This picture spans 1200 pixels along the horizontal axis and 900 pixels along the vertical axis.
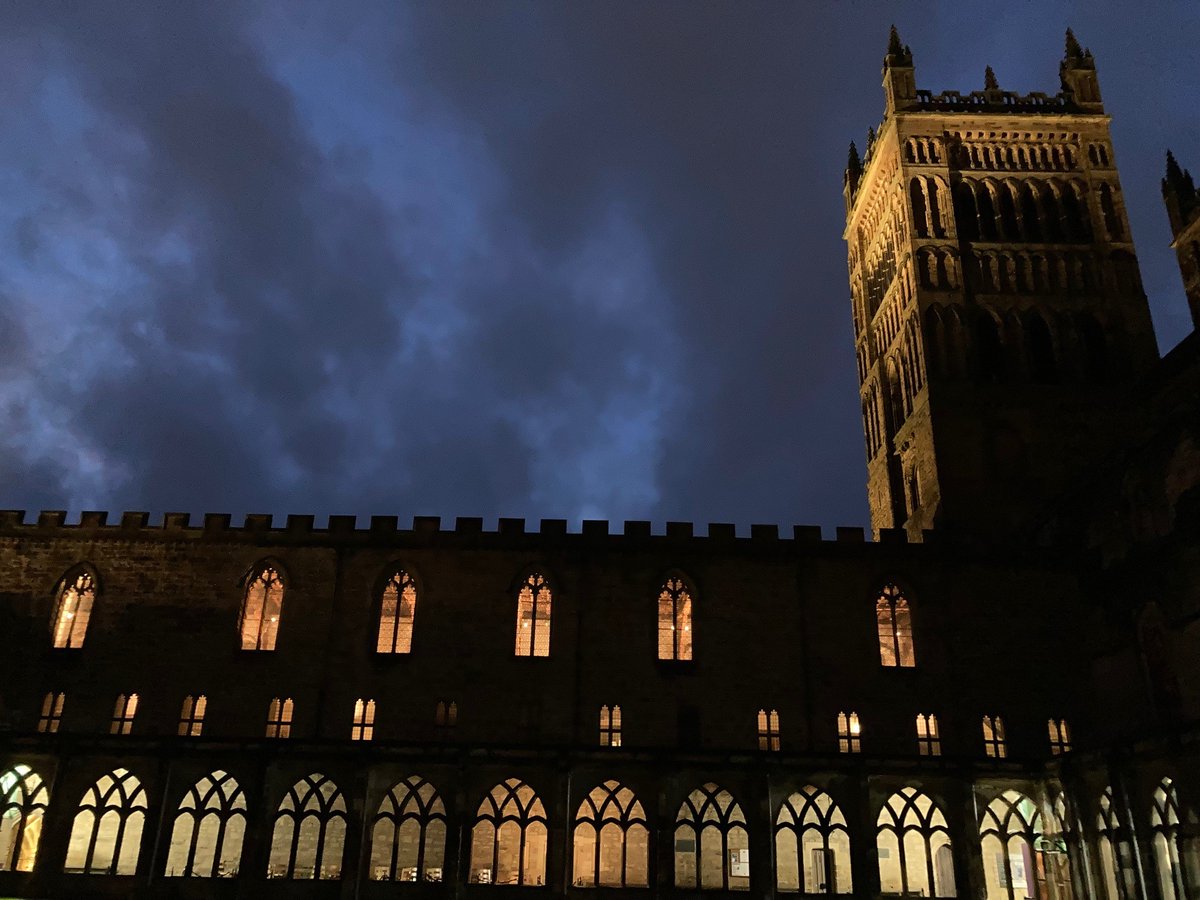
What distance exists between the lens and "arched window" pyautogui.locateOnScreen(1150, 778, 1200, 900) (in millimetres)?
23047

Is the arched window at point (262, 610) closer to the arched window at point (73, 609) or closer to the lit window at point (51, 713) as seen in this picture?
the arched window at point (73, 609)

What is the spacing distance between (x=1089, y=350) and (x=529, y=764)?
3383 centimetres

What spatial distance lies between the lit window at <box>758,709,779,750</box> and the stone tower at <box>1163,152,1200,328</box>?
92.7 feet

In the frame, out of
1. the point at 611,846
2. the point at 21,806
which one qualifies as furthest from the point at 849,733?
the point at 21,806

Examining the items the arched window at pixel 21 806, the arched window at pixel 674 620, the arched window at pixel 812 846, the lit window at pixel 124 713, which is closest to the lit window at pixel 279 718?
the lit window at pixel 124 713

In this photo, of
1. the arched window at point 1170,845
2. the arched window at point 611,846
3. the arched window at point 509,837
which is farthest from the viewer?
the arched window at point 611,846

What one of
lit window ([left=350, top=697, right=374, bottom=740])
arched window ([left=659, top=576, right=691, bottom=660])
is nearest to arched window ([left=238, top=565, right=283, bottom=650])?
lit window ([left=350, top=697, right=374, bottom=740])

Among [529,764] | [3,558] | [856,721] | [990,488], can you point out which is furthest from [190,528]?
[990,488]

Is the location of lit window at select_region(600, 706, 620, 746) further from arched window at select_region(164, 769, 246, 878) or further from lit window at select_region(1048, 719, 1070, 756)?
lit window at select_region(1048, 719, 1070, 756)

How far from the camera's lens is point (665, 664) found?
33.2 meters

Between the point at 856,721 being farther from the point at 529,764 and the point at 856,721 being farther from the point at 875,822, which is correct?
the point at 529,764

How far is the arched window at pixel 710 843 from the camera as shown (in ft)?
93.9

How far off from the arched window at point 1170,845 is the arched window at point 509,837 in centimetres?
1607

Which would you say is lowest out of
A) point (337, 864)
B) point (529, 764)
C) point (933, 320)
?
point (337, 864)
